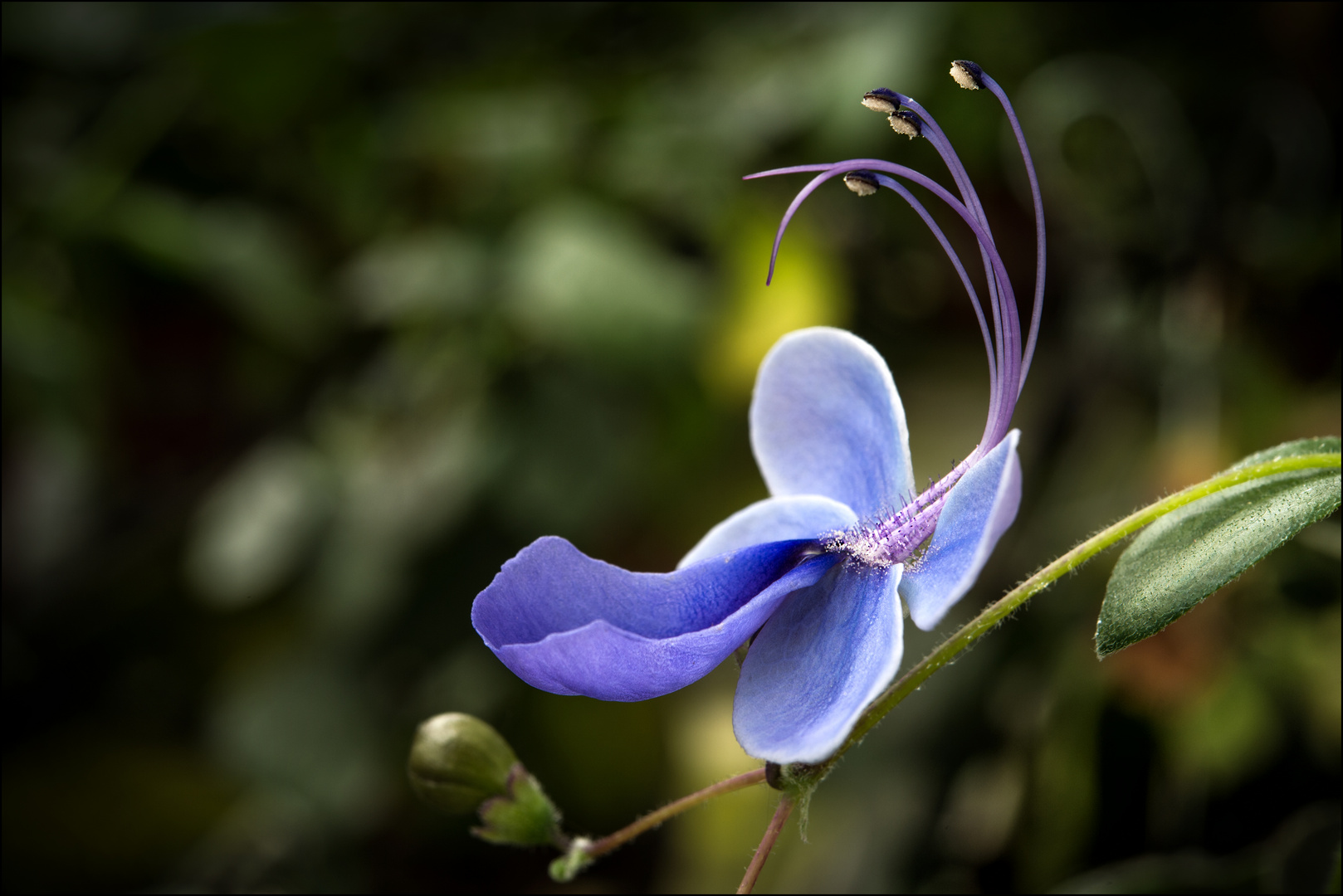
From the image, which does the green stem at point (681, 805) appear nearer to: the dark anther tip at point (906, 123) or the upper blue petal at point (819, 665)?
the upper blue petal at point (819, 665)

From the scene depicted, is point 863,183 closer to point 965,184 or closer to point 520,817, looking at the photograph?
point 965,184

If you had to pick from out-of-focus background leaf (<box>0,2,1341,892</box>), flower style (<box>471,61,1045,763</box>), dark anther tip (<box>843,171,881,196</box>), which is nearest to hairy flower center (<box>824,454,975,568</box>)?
flower style (<box>471,61,1045,763</box>)

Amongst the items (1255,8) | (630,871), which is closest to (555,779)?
(630,871)

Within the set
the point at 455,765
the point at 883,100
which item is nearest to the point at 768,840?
the point at 455,765

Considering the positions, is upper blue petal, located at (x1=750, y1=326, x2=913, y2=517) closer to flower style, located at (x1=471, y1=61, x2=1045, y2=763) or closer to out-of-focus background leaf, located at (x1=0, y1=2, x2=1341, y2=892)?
flower style, located at (x1=471, y1=61, x2=1045, y2=763)

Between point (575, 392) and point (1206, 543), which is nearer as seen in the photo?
point (1206, 543)

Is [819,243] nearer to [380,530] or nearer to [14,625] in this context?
[380,530]
